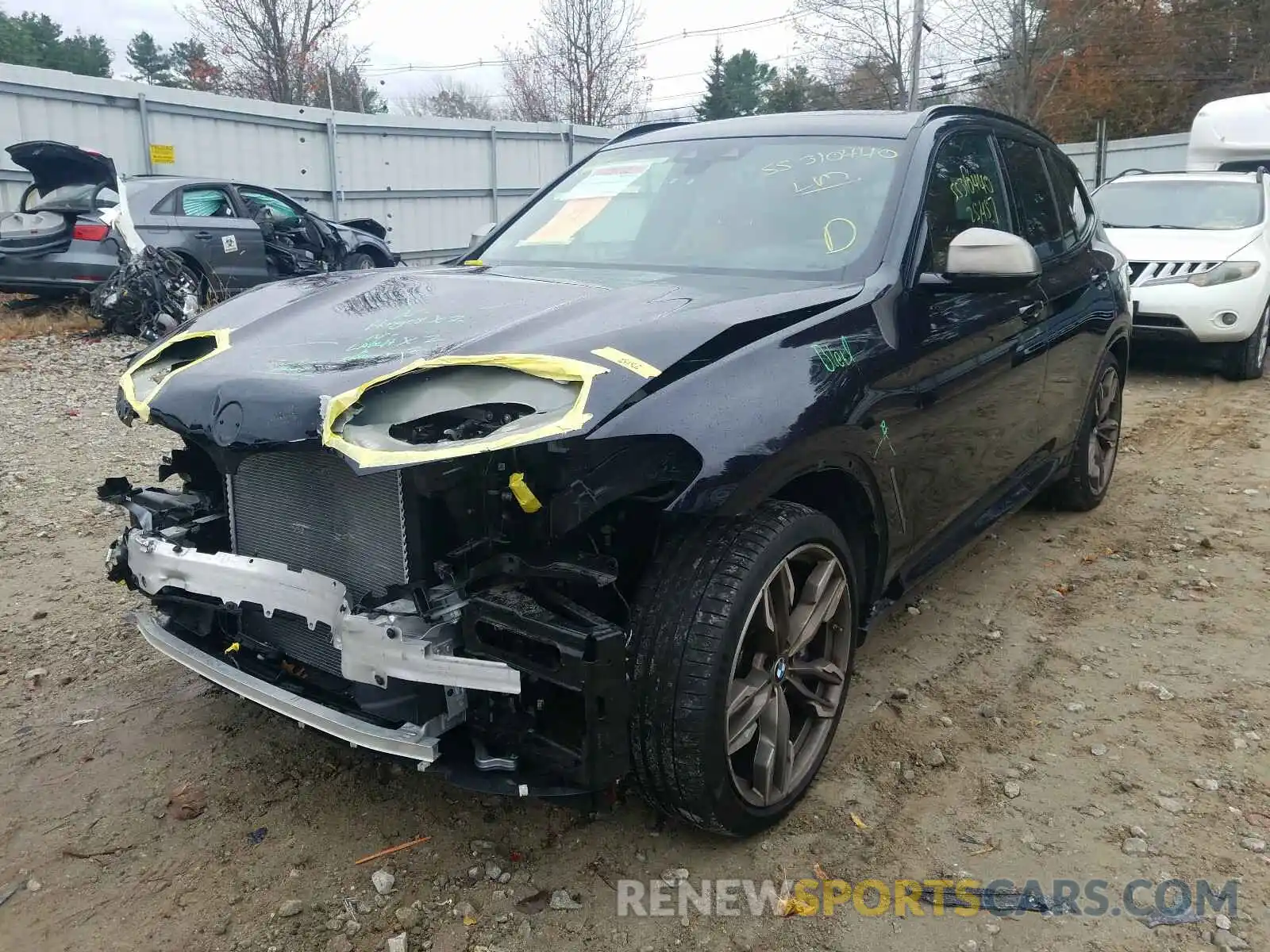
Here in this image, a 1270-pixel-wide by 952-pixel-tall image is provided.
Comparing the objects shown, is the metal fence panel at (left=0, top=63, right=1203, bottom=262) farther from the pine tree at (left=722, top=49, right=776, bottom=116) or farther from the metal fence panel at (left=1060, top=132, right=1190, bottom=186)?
the pine tree at (left=722, top=49, right=776, bottom=116)

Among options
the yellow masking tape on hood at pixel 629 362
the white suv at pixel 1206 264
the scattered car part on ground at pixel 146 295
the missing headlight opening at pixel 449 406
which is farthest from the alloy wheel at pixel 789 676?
the scattered car part on ground at pixel 146 295

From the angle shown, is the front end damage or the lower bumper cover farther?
the lower bumper cover

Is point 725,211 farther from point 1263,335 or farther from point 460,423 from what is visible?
point 1263,335

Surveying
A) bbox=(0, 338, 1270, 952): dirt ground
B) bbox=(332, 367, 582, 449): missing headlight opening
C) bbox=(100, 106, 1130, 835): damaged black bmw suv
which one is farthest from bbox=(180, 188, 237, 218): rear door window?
bbox=(332, 367, 582, 449): missing headlight opening

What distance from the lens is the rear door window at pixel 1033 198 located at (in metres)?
3.91

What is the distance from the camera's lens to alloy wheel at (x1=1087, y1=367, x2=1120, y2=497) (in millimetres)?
4895

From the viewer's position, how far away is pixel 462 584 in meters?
2.13

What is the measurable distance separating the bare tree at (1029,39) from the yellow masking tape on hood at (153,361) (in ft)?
90.9

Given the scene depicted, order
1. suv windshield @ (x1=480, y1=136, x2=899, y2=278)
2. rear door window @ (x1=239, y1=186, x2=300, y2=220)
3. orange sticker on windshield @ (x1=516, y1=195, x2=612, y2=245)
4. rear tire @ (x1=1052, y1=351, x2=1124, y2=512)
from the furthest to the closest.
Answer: rear door window @ (x1=239, y1=186, x2=300, y2=220)
rear tire @ (x1=1052, y1=351, x2=1124, y2=512)
orange sticker on windshield @ (x1=516, y1=195, x2=612, y2=245)
suv windshield @ (x1=480, y1=136, x2=899, y2=278)

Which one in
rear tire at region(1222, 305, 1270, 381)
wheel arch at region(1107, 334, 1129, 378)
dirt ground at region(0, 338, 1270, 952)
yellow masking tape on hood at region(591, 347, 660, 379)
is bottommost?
dirt ground at region(0, 338, 1270, 952)

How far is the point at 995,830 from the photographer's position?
2.56 m

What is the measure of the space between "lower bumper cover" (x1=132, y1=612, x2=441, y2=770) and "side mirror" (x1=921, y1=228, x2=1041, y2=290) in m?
1.96

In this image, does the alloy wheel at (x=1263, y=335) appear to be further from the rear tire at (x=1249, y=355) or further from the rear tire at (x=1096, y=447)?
the rear tire at (x=1096, y=447)

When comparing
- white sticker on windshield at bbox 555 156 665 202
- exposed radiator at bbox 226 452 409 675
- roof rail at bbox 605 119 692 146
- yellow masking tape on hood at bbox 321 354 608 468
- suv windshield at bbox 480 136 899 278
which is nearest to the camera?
yellow masking tape on hood at bbox 321 354 608 468
